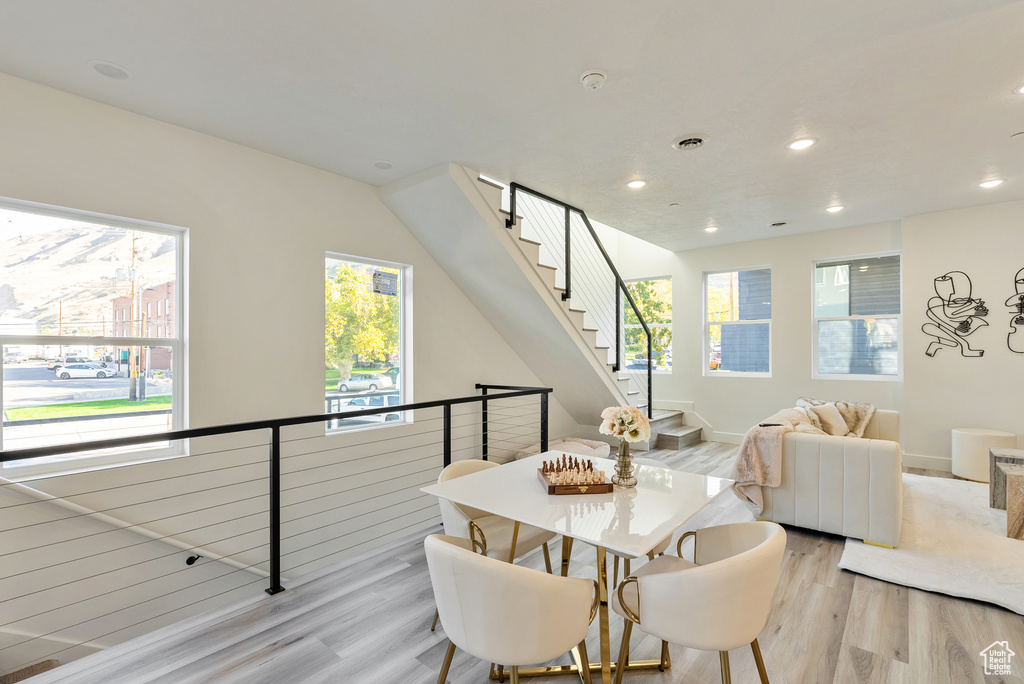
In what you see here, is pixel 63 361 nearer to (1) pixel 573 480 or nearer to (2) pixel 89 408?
(2) pixel 89 408

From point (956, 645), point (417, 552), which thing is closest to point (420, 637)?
point (417, 552)

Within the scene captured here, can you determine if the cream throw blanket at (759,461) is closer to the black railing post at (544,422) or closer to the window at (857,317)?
the black railing post at (544,422)

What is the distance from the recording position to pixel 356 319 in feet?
13.5

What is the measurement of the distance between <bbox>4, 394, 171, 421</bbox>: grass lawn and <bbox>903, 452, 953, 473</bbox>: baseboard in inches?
266

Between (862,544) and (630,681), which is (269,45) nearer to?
(630,681)

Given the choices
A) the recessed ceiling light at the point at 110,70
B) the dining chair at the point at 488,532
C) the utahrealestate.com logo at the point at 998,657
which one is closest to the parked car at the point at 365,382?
the dining chair at the point at 488,532

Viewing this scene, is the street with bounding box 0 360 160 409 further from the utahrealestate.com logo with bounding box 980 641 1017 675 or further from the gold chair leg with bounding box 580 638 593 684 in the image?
the utahrealestate.com logo with bounding box 980 641 1017 675

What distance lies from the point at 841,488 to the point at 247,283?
425 centimetres

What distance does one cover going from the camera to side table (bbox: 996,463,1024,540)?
10.2ft

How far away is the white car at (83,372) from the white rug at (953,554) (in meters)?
4.51

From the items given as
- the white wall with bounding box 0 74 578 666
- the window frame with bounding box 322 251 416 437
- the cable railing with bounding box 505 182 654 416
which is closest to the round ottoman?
the cable railing with bounding box 505 182 654 416

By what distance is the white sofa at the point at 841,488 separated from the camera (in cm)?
297

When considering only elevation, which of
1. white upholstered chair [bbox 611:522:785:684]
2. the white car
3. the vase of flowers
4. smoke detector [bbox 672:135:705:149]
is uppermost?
smoke detector [bbox 672:135:705:149]

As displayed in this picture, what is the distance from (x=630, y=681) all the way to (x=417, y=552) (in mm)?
1581
